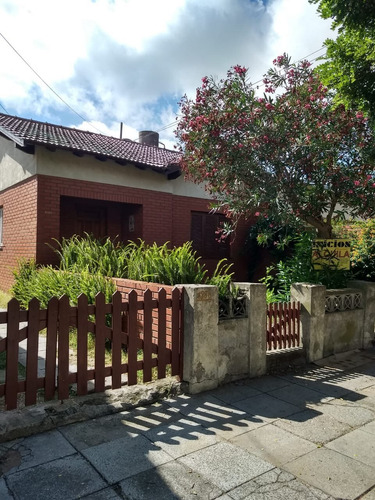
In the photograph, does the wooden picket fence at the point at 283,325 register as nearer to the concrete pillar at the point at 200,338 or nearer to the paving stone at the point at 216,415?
the concrete pillar at the point at 200,338

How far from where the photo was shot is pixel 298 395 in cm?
Result: 398

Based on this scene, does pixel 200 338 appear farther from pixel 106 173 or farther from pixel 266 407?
pixel 106 173

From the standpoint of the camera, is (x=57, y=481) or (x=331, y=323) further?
(x=331, y=323)

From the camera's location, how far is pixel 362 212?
232 inches

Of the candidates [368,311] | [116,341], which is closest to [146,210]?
[368,311]

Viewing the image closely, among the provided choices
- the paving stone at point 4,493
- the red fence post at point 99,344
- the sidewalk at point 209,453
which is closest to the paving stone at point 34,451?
the sidewalk at point 209,453

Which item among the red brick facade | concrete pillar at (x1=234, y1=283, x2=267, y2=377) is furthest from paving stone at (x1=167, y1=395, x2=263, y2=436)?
the red brick facade

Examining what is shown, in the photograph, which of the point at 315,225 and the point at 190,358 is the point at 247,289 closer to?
the point at 190,358

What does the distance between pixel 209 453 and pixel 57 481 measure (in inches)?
41.8

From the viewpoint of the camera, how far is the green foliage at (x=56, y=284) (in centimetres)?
549

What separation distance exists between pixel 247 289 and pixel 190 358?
1.14 m

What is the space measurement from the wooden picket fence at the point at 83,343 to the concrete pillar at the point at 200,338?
4.3 inches

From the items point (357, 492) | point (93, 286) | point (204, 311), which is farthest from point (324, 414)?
point (93, 286)

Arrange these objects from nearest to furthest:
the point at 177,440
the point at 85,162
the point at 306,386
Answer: the point at 177,440 < the point at 306,386 < the point at 85,162
